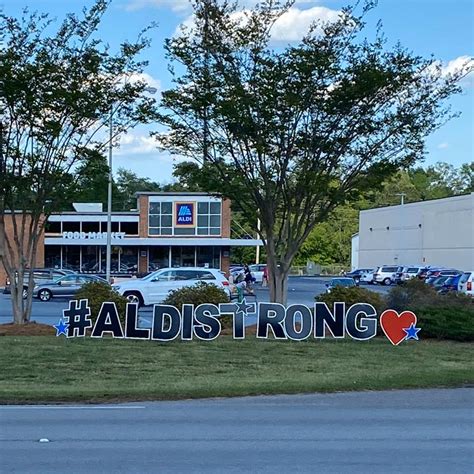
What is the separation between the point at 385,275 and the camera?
70.5 metres

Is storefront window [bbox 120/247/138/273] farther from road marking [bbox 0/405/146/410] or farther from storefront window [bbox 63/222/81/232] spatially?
road marking [bbox 0/405/146/410]

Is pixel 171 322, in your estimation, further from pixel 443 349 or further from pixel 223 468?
pixel 223 468

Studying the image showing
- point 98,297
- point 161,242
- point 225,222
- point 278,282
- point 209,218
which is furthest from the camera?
point 161,242

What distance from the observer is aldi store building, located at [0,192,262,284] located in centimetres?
6619

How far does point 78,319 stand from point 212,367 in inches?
196

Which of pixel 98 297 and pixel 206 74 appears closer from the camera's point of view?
pixel 98 297

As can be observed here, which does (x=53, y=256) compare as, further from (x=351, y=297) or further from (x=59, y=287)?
(x=351, y=297)

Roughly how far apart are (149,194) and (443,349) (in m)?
48.2

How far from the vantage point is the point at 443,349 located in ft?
65.3

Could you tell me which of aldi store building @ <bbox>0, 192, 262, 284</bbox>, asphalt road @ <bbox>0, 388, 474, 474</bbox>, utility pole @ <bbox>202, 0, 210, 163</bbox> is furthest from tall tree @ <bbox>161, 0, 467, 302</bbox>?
aldi store building @ <bbox>0, 192, 262, 284</bbox>

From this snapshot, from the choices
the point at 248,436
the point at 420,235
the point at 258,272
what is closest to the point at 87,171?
the point at 248,436

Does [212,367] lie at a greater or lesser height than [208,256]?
lesser

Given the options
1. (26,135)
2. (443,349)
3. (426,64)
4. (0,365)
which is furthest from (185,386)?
(426,64)

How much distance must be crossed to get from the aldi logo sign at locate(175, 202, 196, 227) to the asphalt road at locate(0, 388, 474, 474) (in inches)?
2079
